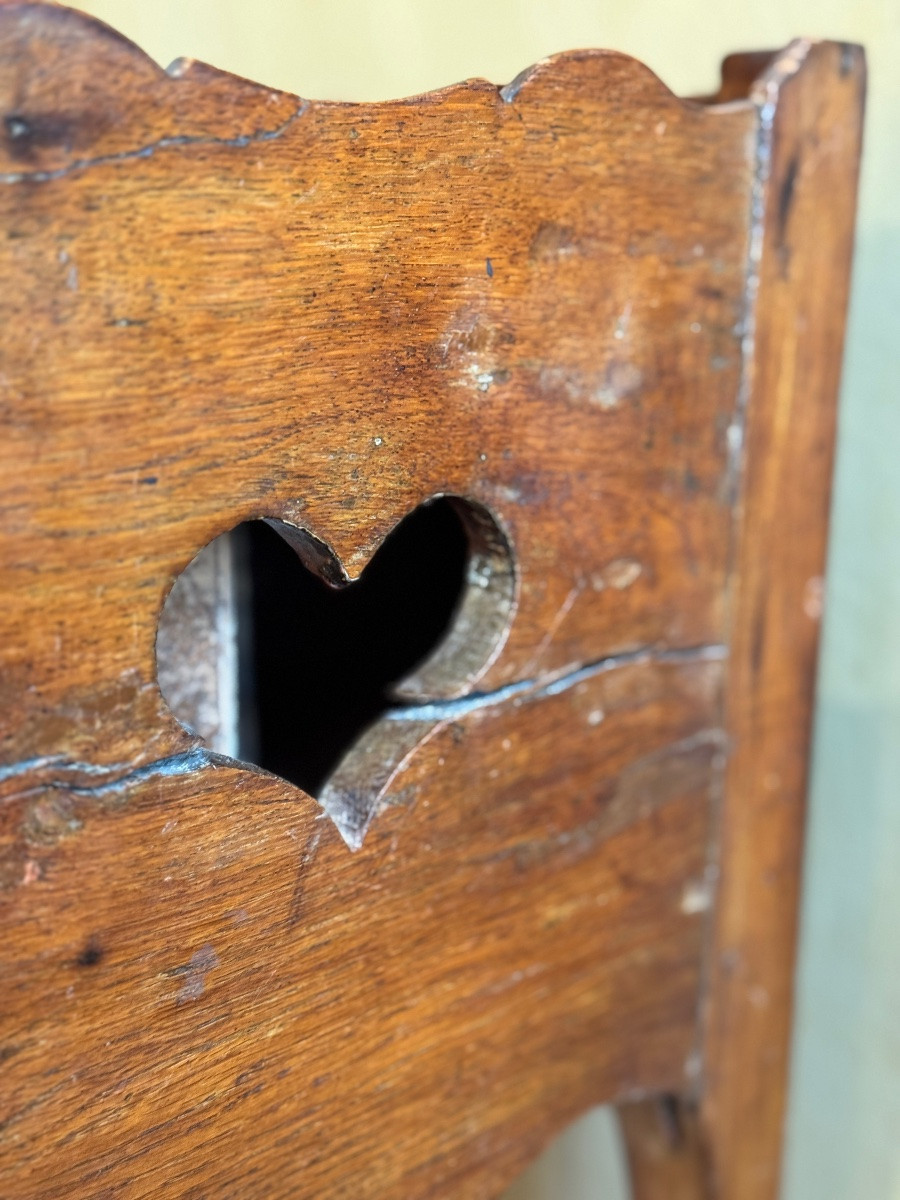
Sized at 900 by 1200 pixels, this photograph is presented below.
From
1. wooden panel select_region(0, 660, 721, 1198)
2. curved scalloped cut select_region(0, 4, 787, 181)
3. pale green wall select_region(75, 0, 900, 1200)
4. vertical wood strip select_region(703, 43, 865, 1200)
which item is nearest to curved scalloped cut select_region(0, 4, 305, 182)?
curved scalloped cut select_region(0, 4, 787, 181)

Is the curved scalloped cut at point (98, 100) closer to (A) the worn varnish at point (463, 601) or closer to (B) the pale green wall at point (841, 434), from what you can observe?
(A) the worn varnish at point (463, 601)

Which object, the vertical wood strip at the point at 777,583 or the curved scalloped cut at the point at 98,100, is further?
the vertical wood strip at the point at 777,583

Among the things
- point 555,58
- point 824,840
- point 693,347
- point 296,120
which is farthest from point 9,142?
point 824,840

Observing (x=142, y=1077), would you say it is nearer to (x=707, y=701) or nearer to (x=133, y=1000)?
(x=133, y=1000)

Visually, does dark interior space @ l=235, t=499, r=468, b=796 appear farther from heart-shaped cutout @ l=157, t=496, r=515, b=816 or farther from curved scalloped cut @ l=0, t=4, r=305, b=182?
curved scalloped cut @ l=0, t=4, r=305, b=182

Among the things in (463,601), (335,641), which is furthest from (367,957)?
(335,641)

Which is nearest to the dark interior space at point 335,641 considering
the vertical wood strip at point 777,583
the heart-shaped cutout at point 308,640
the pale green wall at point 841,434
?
the heart-shaped cutout at point 308,640
